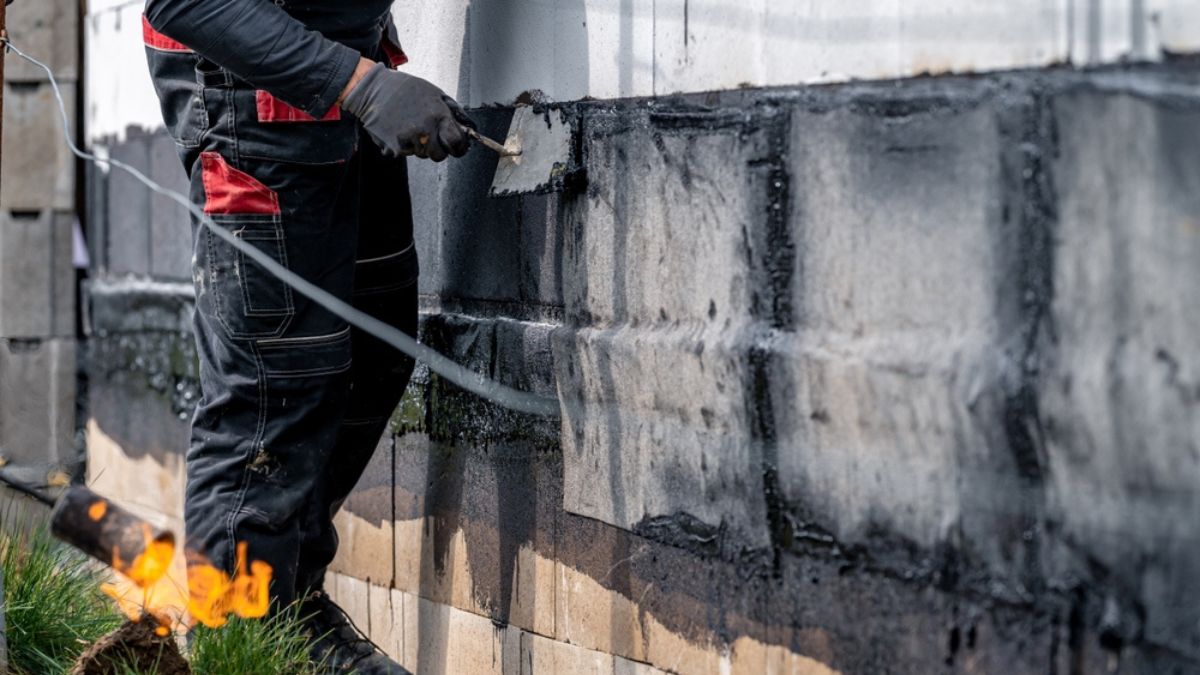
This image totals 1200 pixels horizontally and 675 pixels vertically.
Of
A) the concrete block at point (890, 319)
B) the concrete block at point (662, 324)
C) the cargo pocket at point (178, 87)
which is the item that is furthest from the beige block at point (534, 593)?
the cargo pocket at point (178, 87)

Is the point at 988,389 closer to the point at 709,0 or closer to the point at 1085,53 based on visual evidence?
the point at 1085,53

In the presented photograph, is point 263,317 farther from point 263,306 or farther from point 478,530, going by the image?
point 478,530

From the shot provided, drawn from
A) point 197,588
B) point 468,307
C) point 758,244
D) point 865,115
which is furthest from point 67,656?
point 865,115

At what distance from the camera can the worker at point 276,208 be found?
11.1ft

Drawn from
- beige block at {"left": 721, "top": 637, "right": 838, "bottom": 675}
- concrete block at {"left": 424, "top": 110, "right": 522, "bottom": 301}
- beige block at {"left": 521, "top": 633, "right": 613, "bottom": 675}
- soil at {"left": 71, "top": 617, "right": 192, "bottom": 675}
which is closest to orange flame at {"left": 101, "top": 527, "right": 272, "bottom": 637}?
soil at {"left": 71, "top": 617, "right": 192, "bottom": 675}

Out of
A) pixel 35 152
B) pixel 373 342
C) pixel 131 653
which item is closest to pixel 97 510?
pixel 131 653

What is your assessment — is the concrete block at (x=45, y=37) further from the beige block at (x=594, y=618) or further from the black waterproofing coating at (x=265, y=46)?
the beige block at (x=594, y=618)

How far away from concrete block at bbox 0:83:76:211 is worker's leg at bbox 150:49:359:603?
3444 mm

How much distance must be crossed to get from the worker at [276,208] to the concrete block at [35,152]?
11.0ft

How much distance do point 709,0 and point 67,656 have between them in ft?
7.72

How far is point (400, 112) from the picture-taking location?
3373 millimetres

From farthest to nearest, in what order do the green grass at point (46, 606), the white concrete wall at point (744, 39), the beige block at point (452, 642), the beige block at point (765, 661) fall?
the beige block at point (452, 642) < the green grass at point (46, 606) < the beige block at point (765, 661) < the white concrete wall at point (744, 39)

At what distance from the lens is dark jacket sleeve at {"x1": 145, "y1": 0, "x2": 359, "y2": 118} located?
3322 millimetres

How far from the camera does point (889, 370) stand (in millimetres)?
2566
